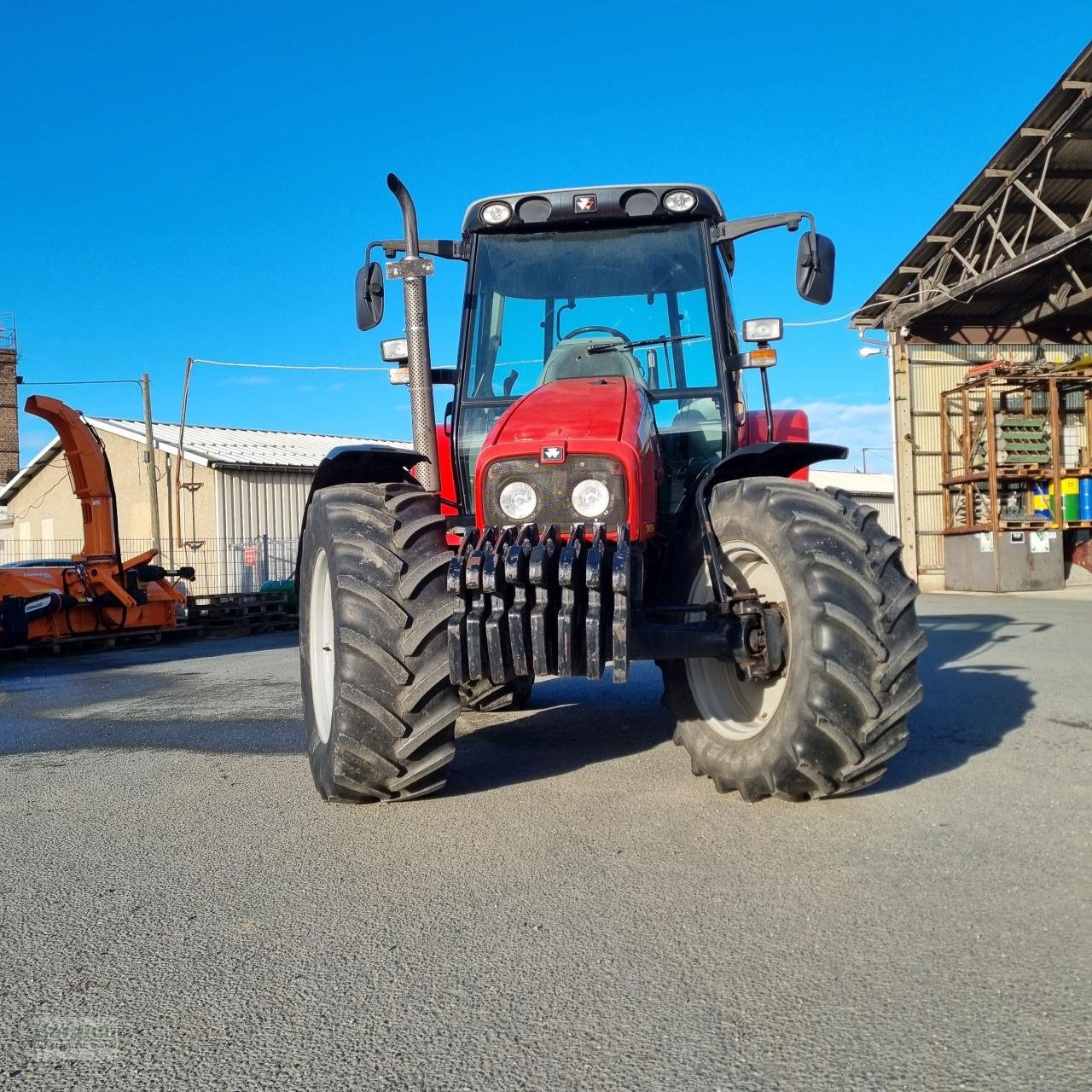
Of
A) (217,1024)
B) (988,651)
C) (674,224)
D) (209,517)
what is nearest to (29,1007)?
(217,1024)

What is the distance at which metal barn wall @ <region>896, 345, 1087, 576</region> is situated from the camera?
75.9ft

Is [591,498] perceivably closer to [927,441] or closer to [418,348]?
[418,348]

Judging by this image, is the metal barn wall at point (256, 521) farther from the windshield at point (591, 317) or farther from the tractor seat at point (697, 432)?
the tractor seat at point (697, 432)

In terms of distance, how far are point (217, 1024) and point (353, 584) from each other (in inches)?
74.0

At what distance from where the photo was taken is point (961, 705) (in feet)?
22.3

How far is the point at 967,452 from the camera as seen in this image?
22.3m

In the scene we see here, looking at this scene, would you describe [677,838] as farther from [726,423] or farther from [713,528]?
[726,423]

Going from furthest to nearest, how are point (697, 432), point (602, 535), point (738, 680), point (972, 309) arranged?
point (972, 309), point (697, 432), point (738, 680), point (602, 535)

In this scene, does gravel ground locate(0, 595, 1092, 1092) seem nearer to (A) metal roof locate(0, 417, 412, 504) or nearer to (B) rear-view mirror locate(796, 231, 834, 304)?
(B) rear-view mirror locate(796, 231, 834, 304)

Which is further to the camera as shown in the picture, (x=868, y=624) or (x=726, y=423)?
(x=726, y=423)

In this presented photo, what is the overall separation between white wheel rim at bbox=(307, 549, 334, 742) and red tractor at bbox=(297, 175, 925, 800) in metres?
0.01

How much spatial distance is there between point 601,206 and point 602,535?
2.23m

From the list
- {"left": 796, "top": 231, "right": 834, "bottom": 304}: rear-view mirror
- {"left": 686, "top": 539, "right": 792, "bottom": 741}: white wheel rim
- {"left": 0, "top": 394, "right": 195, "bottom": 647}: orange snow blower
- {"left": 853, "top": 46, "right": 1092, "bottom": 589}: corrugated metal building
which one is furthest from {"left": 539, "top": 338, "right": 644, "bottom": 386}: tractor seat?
{"left": 853, "top": 46, "right": 1092, "bottom": 589}: corrugated metal building

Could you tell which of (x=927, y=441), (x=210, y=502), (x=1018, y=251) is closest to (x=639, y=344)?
(x=927, y=441)
